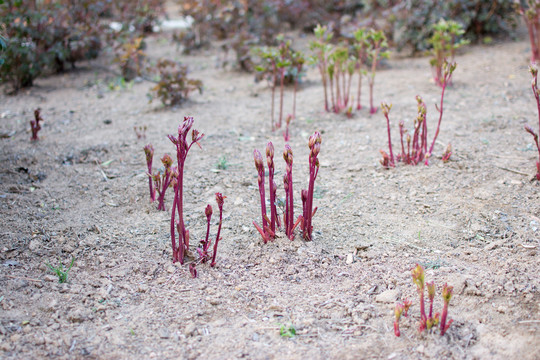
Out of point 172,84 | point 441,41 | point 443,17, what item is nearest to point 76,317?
point 172,84

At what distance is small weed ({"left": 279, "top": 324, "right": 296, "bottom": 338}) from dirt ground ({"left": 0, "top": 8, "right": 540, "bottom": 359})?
0.07 ft

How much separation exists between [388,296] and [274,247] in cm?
64

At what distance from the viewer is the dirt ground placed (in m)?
1.98

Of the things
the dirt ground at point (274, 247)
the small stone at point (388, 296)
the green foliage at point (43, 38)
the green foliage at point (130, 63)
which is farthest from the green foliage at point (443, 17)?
the small stone at point (388, 296)

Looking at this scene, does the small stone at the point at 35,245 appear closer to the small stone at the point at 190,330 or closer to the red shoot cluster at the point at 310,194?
the small stone at the point at 190,330

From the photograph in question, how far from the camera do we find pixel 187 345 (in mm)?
1953

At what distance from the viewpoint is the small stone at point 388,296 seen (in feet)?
7.16

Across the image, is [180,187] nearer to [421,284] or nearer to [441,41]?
[421,284]

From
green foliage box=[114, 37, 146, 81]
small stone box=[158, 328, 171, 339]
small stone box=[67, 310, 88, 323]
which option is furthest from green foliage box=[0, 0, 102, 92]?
small stone box=[158, 328, 171, 339]

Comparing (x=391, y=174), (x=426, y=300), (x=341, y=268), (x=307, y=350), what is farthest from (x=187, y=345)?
(x=391, y=174)

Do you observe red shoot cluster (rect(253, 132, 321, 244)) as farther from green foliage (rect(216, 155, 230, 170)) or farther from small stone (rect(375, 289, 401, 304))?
green foliage (rect(216, 155, 230, 170))

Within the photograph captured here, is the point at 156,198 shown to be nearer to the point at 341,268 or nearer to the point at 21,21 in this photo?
the point at 341,268

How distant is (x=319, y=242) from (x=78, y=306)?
1.25 metres

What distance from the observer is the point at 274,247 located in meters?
2.53
